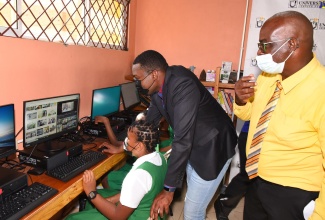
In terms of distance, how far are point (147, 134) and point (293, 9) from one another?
191 centimetres

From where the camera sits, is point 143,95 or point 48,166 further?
point 143,95

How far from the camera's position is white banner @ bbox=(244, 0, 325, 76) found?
227 centimetres

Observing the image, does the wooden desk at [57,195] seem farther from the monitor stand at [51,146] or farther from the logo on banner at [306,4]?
the logo on banner at [306,4]

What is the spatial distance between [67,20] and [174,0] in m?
1.48

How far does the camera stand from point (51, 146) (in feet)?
5.37

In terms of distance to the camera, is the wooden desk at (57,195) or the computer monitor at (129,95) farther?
the computer monitor at (129,95)

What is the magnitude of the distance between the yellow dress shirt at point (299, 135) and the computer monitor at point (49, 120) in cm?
125

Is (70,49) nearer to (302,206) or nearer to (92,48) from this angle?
(92,48)

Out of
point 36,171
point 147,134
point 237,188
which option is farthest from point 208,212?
point 36,171

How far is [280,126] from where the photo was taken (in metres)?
1.02

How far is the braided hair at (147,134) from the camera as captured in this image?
4.66ft

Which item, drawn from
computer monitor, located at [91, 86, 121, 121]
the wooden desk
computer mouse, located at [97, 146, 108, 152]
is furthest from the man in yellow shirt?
computer monitor, located at [91, 86, 121, 121]

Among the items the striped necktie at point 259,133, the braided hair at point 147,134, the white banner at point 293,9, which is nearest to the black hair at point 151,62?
the braided hair at point 147,134

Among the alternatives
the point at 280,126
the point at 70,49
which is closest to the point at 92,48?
the point at 70,49
